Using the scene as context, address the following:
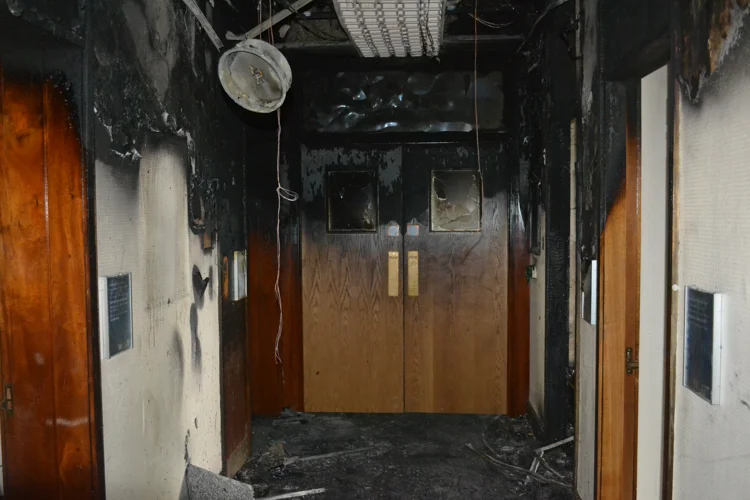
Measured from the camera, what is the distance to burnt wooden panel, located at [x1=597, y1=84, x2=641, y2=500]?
224 centimetres

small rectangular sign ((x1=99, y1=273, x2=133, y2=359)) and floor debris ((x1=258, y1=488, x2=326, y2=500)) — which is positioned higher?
small rectangular sign ((x1=99, y1=273, x2=133, y2=359))

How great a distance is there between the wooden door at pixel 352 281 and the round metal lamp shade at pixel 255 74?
160 cm

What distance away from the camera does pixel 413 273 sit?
4148 mm

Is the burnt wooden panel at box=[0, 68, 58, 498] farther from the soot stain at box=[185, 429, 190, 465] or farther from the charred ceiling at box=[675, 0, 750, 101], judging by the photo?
the charred ceiling at box=[675, 0, 750, 101]

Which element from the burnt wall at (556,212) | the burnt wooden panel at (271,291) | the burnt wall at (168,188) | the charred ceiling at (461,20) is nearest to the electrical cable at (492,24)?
the charred ceiling at (461,20)

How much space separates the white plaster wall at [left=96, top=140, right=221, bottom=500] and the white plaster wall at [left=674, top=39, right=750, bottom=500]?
5.50ft

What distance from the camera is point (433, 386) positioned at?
4191 mm

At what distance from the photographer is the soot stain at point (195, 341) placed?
101 inches

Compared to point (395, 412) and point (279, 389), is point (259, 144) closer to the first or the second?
point (279, 389)

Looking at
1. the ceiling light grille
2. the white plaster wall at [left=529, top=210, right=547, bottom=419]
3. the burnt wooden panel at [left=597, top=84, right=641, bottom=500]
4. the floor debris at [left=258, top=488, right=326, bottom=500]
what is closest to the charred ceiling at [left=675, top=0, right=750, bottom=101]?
the burnt wooden panel at [left=597, top=84, right=641, bottom=500]

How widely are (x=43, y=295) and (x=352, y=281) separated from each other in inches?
104

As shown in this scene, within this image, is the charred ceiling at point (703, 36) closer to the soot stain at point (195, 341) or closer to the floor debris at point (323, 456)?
the soot stain at point (195, 341)

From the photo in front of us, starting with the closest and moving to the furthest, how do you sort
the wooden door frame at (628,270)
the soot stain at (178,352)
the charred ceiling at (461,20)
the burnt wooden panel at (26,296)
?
the burnt wooden panel at (26,296) < the wooden door frame at (628,270) < the soot stain at (178,352) < the charred ceiling at (461,20)

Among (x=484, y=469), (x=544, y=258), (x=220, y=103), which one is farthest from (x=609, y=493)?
(x=220, y=103)
